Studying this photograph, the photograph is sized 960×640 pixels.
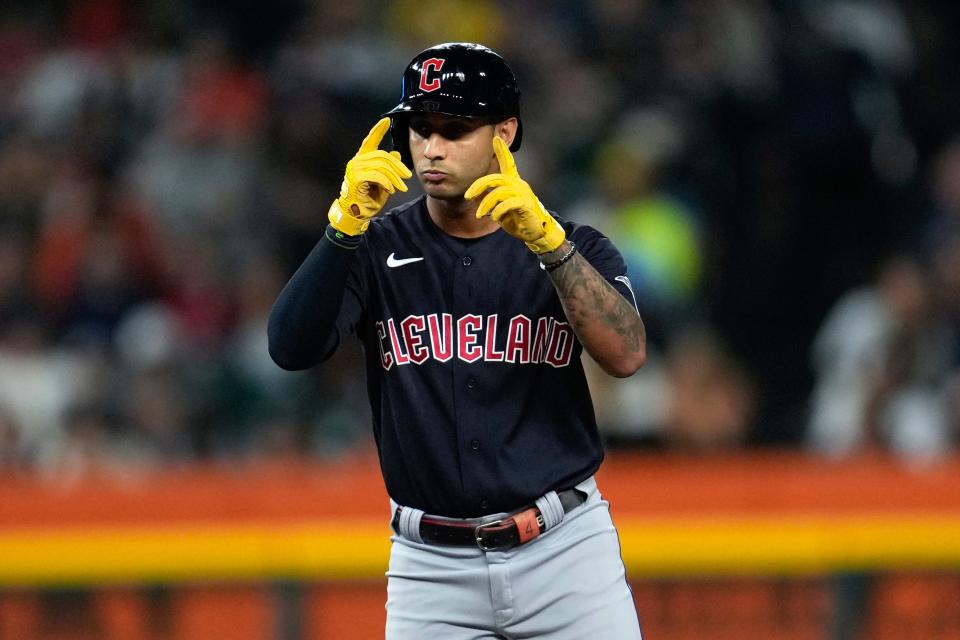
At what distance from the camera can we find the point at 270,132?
8.48 metres

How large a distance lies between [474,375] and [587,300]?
1.12 ft

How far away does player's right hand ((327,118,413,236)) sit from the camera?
326cm

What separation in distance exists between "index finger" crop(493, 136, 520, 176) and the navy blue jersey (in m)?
0.30

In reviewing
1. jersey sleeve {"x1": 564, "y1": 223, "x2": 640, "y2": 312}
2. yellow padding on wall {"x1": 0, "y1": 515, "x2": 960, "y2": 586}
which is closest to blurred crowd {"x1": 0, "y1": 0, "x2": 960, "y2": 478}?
yellow padding on wall {"x1": 0, "y1": 515, "x2": 960, "y2": 586}

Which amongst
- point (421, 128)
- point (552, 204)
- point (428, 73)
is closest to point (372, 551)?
point (421, 128)

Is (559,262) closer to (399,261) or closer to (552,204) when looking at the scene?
(399,261)

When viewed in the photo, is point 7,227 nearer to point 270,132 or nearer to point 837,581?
point 270,132

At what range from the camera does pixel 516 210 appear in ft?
10.5

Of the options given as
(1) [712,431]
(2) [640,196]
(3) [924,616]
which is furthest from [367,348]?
(2) [640,196]

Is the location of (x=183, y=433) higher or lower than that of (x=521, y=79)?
lower

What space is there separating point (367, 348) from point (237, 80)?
539 cm

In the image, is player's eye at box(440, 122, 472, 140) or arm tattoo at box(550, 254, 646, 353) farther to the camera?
player's eye at box(440, 122, 472, 140)

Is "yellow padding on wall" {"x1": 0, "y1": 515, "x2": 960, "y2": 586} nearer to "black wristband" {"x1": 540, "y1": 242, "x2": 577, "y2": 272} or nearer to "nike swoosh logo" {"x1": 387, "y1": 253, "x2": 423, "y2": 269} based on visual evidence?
"nike swoosh logo" {"x1": 387, "y1": 253, "x2": 423, "y2": 269}

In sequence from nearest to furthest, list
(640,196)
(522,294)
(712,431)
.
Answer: (522,294)
(712,431)
(640,196)
